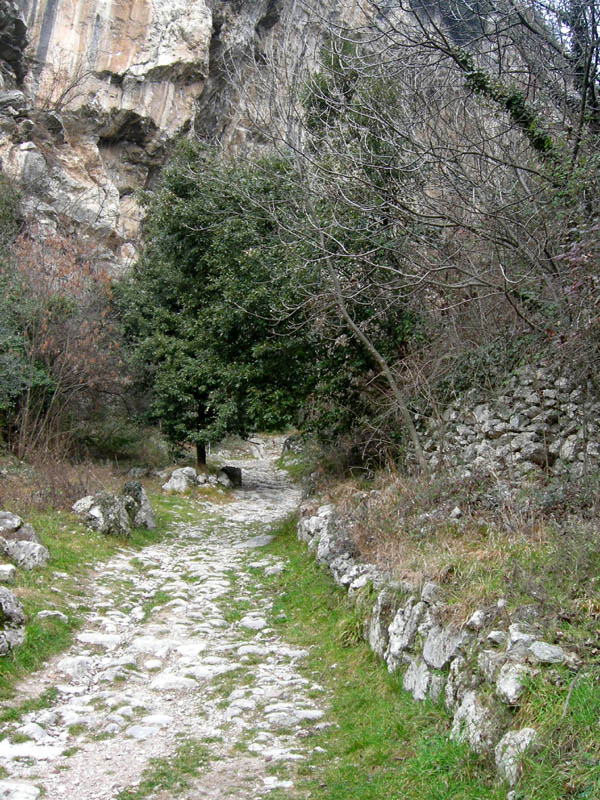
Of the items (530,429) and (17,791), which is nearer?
(17,791)

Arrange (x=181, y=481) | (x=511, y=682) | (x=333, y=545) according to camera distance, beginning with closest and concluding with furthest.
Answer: (x=511, y=682)
(x=333, y=545)
(x=181, y=481)

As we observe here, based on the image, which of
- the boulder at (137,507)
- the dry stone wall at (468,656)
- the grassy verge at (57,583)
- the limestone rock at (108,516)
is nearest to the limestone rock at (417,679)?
the dry stone wall at (468,656)

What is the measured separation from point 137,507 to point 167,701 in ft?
22.2

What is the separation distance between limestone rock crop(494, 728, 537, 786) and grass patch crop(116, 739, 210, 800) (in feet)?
6.12

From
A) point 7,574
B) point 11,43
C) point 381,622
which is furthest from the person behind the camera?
point 11,43

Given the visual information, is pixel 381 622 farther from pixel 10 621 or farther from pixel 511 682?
pixel 10 621

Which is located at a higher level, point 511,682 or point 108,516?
point 511,682

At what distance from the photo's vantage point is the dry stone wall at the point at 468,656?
3652mm

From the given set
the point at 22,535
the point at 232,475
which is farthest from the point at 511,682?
the point at 232,475

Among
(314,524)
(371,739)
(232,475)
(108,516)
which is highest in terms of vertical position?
(371,739)

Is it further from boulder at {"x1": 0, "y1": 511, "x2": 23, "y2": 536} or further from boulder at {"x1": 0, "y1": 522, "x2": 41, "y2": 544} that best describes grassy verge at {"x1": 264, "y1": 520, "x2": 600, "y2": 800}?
boulder at {"x1": 0, "y1": 511, "x2": 23, "y2": 536}

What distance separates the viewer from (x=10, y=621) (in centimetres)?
587

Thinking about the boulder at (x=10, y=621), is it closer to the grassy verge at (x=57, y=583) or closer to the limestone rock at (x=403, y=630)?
the grassy verge at (x=57, y=583)

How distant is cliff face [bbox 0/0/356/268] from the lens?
2631 cm
